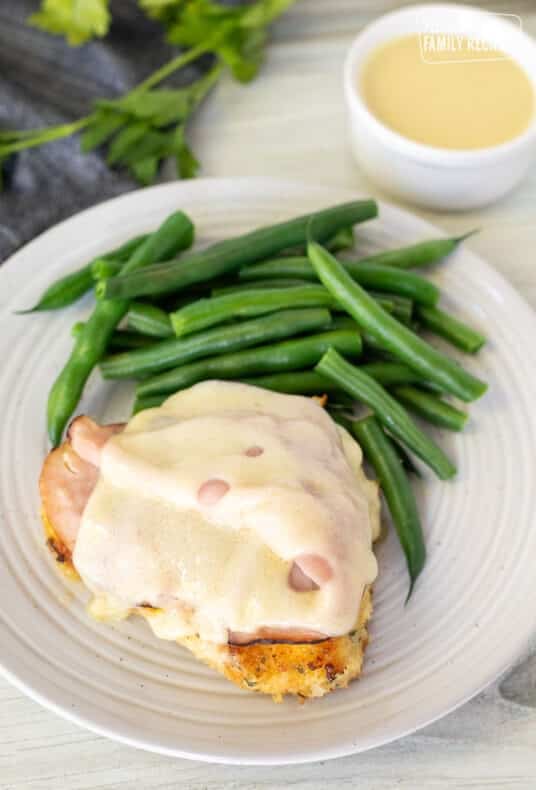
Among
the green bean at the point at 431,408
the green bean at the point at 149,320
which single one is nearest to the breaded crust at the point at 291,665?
the green bean at the point at 431,408

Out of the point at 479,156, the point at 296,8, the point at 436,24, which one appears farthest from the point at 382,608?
the point at 296,8

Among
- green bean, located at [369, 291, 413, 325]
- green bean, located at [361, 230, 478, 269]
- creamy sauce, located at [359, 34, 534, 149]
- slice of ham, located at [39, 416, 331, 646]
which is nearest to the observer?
slice of ham, located at [39, 416, 331, 646]

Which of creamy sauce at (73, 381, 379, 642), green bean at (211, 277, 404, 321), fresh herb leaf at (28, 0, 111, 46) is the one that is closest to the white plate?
creamy sauce at (73, 381, 379, 642)

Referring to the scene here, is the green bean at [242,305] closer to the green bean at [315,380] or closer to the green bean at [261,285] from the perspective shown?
the green bean at [261,285]

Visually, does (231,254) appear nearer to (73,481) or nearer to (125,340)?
(125,340)

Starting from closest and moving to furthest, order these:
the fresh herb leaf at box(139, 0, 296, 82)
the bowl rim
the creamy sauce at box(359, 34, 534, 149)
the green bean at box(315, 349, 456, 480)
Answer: the green bean at box(315, 349, 456, 480), the bowl rim, the creamy sauce at box(359, 34, 534, 149), the fresh herb leaf at box(139, 0, 296, 82)

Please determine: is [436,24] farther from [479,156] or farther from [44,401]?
[44,401]

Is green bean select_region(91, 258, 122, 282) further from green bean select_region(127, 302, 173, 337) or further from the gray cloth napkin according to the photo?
the gray cloth napkin
